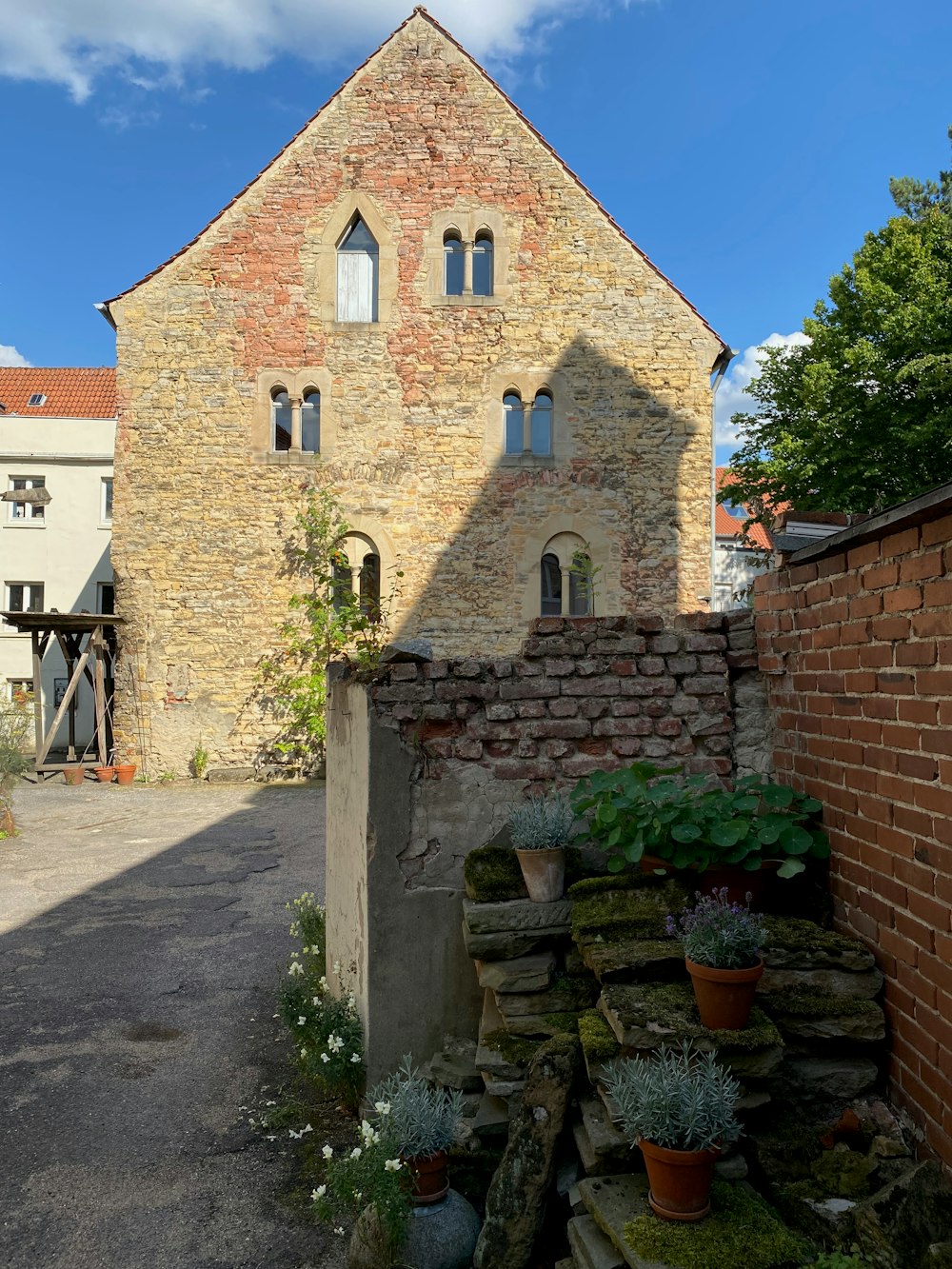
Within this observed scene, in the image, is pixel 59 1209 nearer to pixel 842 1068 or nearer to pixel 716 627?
pixel 842 1068

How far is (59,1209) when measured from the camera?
347 cm

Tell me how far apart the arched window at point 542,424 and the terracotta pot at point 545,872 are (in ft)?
38.0

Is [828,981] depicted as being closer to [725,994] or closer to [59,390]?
[725,994]

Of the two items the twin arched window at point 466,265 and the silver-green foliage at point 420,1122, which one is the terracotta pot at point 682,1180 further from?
the twin arched window at point 466,265

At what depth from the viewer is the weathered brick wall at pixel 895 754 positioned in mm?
2643

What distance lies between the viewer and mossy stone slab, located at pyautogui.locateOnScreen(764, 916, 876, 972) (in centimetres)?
307

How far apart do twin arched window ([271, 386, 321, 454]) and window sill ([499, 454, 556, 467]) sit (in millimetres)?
2988

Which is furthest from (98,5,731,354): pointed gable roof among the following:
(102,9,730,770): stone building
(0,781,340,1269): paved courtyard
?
(0,781,340,1269): paved courtyard

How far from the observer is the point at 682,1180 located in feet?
7.99

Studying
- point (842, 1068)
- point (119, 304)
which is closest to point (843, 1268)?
point (842, 1068)

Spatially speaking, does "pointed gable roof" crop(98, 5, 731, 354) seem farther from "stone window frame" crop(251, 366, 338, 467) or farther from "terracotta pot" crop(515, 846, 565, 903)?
Result: "terracotta pot" crop(515, 846, 565, 903)

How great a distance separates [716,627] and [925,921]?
167 cm

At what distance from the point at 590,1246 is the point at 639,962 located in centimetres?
86

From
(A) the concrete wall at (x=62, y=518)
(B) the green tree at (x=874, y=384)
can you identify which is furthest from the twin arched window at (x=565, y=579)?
(A) the concrete wall at (x=62, y=518)
